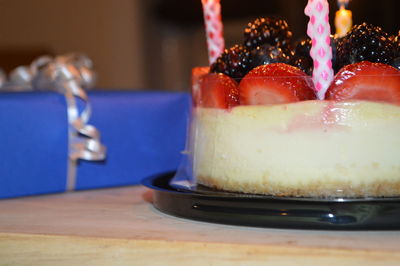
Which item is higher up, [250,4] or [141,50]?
[250,4]

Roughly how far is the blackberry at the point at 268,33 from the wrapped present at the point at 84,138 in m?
0.40

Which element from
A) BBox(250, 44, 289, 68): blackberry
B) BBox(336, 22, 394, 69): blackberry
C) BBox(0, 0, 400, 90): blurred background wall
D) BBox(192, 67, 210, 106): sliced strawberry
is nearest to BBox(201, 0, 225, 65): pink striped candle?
BBox(192, 67, 210, 106): sliced strawberry

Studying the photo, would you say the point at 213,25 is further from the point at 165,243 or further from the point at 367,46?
the point at 165,243

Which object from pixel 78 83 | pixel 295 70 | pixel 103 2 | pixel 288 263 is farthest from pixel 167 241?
pixel 103 2

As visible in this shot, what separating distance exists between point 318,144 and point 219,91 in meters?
0.16

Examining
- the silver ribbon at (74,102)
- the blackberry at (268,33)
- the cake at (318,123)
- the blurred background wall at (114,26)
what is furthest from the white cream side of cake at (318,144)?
the blurred background wall at (114,26)

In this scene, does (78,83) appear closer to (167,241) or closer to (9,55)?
(167,241)

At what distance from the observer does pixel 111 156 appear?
3.68ft

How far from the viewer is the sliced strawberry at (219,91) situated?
75cm

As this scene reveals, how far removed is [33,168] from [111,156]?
16 centimetres

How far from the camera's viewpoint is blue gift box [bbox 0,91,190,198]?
1.01 meters

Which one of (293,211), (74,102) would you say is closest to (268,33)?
(293,211)

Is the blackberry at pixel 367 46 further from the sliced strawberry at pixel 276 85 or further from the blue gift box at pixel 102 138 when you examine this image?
the blue gift box at pixel 102 138

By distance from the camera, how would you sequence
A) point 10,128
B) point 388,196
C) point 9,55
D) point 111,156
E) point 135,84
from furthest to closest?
point 135,84 → point 9,55 → point 111,156 → point 10,128 → point 388,196
